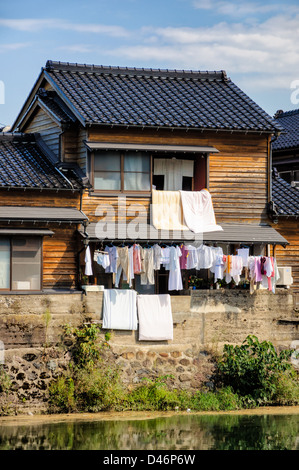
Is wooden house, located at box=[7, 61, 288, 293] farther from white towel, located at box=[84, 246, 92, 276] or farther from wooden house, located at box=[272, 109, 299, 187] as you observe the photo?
wooden house, located at box=[272, 109, 299, 187]

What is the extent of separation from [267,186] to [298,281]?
4.14 metres

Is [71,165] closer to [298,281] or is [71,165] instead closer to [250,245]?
[250,245]

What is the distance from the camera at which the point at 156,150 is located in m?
31.3

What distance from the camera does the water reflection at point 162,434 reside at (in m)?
23.2

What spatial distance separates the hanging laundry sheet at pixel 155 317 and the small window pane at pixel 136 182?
418cm

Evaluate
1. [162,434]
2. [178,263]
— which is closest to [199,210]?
[178,263]

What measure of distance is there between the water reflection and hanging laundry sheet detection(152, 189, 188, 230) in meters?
7.40

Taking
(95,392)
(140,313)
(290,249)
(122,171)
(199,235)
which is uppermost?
(122,171)

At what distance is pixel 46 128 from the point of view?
3397 cm

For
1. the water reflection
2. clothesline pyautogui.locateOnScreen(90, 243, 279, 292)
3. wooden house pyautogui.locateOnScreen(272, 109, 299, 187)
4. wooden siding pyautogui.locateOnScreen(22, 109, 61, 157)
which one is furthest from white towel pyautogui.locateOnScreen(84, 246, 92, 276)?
Result: wooden house pyautogui.locateOnScreen(272, 109, 299, 187)

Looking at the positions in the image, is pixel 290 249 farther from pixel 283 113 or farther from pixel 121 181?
pixel 283 113

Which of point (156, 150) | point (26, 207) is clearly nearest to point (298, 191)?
point (156, 150)

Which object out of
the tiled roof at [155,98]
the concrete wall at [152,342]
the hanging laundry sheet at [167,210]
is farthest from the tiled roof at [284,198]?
the hanging laundry sheet at [167,210]

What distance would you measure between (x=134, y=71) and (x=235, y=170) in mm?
6135
